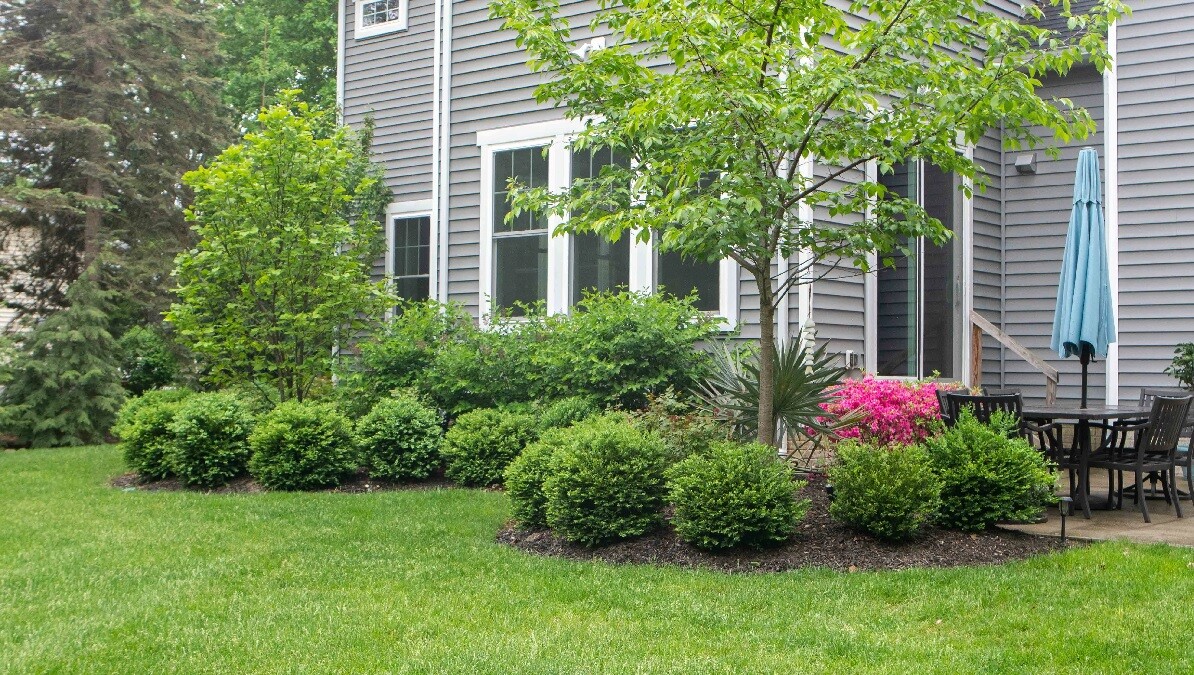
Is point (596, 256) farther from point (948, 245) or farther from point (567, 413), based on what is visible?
point (948, 245)

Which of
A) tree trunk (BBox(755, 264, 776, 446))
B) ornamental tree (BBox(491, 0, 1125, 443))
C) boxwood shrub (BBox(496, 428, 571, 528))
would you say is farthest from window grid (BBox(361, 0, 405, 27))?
tree trunk (BBox(755, 264, 776, 446))

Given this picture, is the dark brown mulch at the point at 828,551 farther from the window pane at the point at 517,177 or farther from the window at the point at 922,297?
the window pane at the point at 517,177

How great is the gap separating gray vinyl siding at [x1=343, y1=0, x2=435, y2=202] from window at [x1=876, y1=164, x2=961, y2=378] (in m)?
5.88

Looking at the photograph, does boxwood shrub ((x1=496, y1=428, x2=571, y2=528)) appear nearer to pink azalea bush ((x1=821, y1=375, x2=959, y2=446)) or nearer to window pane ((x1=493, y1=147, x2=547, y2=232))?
pink azalea bush ((x1=821, y1=375, x2=959, y2=446))

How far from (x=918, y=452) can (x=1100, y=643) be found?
7.32ft

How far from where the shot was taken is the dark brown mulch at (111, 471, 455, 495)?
9039 mm

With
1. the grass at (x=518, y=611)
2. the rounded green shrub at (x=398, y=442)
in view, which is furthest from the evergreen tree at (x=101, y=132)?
the grass at (x=518, y=611)

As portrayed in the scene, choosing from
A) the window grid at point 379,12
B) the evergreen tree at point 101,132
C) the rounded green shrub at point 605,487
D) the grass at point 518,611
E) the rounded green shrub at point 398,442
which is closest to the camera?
the grass at point 518,611

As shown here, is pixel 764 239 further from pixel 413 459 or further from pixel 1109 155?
pixel 1109 155

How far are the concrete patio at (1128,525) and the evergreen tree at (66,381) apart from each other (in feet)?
40.8

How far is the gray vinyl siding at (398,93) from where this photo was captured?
13344 mm

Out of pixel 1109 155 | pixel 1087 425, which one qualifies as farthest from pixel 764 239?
pixel 1109 155

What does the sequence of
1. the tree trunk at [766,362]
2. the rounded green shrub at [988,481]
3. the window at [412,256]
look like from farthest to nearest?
the window at [412,256]
the tree trunk at [766,362]
the rounded green shrub at [988,481]

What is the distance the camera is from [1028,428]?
7.02m
